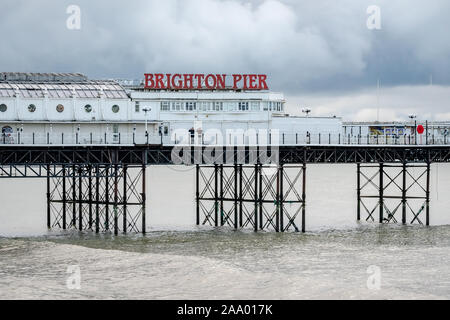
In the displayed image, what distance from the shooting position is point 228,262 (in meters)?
41.9

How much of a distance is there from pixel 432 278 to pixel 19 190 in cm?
8510

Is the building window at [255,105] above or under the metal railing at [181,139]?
above

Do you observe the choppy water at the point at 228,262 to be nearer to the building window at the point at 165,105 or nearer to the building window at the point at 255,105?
the building window at the point at 165,105

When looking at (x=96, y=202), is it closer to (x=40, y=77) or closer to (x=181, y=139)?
(x=181, y=139)

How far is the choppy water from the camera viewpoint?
34.3 meters

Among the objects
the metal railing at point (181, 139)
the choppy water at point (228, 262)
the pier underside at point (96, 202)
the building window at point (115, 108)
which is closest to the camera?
the choppy water at point (228, 262)

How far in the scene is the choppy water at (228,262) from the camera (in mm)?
34281

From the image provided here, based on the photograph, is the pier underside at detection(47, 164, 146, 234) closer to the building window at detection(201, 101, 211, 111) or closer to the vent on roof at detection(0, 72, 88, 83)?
the building window at detection(201, 101, 211, 111)

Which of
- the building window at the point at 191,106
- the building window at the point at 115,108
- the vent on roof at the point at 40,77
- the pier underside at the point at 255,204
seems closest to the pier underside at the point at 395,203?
the pier underside at the point at 255,204

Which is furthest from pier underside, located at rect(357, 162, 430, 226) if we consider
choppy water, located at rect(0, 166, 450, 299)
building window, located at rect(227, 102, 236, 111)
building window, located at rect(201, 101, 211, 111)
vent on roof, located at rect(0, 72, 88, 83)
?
vent on roof, located at rect(0, 72, 88, 83)

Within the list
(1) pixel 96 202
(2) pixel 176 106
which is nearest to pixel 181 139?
(1) pixel 96 202

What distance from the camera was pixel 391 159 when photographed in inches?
2480

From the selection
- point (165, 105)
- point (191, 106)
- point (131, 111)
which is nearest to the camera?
point (131, 111)

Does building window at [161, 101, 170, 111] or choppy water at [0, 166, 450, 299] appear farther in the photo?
building window at [161, 101, 170, 111]
